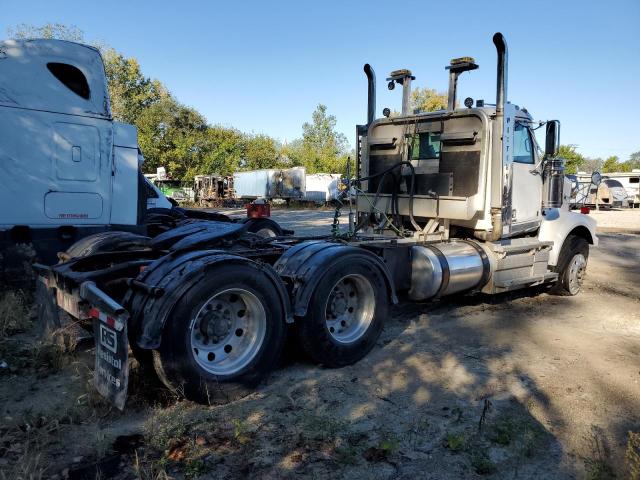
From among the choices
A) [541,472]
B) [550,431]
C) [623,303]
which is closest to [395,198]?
[623,303]

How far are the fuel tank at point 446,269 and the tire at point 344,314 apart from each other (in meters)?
1.06

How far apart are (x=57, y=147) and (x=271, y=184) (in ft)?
106

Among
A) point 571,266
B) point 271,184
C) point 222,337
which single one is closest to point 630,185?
point 271,184

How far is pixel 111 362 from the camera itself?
3367 mm

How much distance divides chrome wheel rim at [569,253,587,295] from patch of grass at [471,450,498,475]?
5.51 m

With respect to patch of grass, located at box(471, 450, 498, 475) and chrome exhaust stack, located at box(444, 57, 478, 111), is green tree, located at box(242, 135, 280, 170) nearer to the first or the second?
chrome exhaust stack, located at box(444, 57, 478, 111)

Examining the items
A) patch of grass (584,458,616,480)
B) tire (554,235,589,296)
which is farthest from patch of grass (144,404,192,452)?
tire (554,235,589,296)

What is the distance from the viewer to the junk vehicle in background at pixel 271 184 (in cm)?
3778

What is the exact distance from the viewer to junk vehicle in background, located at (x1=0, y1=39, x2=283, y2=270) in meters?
6.58

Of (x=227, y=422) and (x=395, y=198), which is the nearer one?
(x=227, y=422)

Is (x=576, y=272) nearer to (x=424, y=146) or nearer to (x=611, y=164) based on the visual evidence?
(x=424, y=146)

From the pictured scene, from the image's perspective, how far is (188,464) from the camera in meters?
2.97

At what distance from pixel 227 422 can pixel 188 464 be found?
60 cm

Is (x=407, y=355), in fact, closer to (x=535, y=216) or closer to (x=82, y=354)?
(x=82, y=354)
